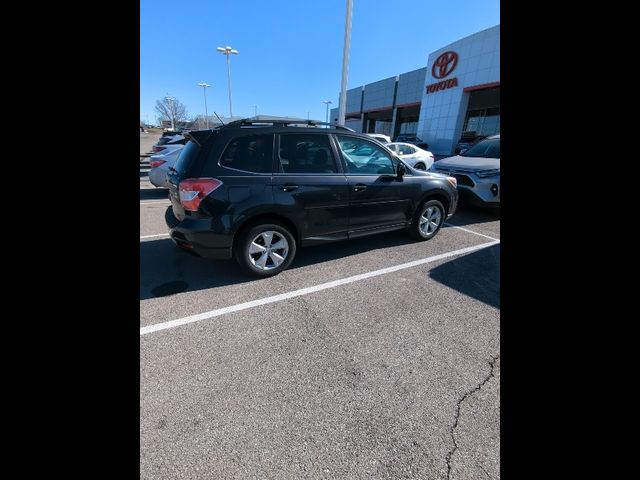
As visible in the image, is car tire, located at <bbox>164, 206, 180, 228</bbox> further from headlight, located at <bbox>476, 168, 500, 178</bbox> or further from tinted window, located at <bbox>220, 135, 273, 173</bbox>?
headlight, located at <bbox>476, 168, 500, 178</bbox>

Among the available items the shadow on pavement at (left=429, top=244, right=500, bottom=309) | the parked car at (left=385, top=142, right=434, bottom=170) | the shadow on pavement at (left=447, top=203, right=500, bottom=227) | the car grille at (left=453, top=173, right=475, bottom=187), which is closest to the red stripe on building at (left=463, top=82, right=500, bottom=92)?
the parked car at (left=385, top=142, right=434, bottom=170)

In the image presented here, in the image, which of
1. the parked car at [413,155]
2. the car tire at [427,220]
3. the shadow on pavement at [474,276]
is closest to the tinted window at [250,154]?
the shadow on pavement at [474,276]

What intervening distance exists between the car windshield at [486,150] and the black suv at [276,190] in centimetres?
447

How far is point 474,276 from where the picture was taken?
4086 millimetres

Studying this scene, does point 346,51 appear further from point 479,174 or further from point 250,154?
point 250,154

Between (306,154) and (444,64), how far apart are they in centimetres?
2825

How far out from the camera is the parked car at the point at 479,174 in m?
6.74

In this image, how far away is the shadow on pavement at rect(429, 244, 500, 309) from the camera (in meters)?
3.64
